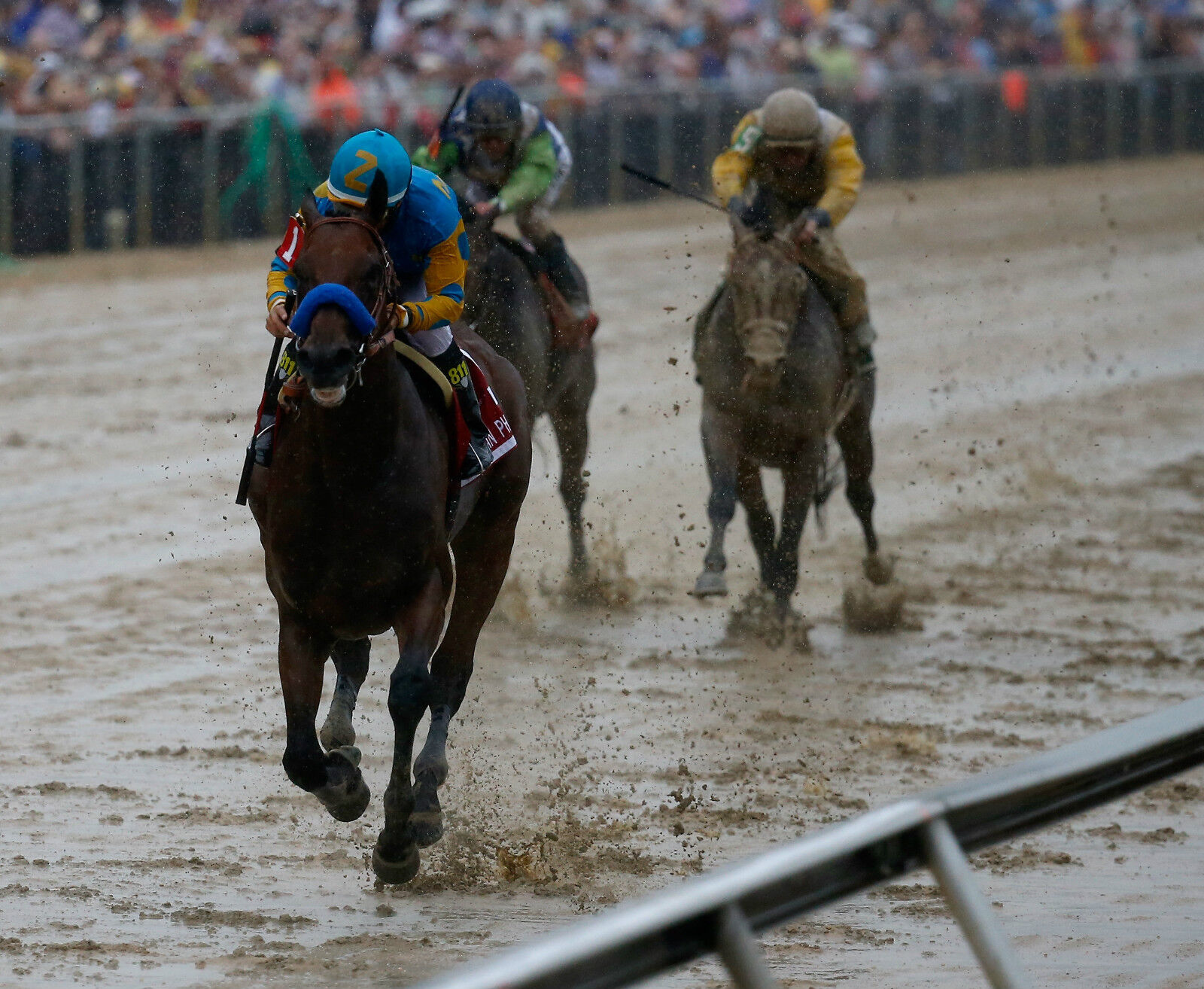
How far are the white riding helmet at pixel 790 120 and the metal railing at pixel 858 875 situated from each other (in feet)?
18.6

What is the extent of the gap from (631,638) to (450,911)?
131 inches

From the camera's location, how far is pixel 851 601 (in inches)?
343

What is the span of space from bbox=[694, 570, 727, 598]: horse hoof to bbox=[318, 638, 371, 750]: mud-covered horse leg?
7.19ft

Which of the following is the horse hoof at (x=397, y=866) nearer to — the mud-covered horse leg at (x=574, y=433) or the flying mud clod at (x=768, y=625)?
the flying mud clod at (x=768, y=625)

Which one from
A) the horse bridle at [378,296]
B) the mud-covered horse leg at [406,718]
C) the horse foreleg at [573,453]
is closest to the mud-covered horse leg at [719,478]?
the horse foreleg at [573,453]

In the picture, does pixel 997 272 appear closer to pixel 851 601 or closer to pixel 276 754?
pixel 851 601

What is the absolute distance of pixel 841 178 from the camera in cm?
866

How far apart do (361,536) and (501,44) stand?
600 inches

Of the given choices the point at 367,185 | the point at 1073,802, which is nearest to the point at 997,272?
the point at 367,185

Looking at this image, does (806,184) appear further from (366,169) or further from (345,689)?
(366,169)

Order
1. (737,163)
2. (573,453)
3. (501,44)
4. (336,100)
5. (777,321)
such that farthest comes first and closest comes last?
(501,44), (336,100), (573,453), (737,163), (777,321)

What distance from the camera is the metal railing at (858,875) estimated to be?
87.7 inches

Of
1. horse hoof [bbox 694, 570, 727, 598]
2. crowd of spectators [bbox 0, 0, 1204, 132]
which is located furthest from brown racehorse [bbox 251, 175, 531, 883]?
crowd of spectators [bbox 0, 0, 1204, 132]

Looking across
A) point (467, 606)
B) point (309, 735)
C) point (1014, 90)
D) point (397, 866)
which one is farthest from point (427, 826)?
point (1014, 90)
